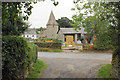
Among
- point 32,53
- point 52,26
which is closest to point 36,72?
point 32,53

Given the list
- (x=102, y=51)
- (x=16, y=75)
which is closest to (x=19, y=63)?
(x=16, y=75)

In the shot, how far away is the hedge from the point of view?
14.7ft

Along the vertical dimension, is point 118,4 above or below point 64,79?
above

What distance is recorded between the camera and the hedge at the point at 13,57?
449cm

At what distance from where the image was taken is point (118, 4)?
4383 millimetres

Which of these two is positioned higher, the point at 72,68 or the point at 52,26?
the point at 52,26

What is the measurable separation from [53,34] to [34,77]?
25.1m

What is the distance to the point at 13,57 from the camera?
16.1 feet

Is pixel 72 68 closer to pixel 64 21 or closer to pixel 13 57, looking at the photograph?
pixel 13 57

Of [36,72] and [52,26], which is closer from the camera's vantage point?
[36,72]

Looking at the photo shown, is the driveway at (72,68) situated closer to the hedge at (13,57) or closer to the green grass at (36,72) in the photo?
the green grass at (36,72)

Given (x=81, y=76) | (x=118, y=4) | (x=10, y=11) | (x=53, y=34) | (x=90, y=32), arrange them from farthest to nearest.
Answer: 1. (x=53, y=34)
2. (x=90, y=32)
3. (x=81, y=76)
4. (x=118, y=4)
5. (x=10, y=11)

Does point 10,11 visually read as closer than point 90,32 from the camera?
Yes

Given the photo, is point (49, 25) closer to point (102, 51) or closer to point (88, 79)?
point (102, 51)
